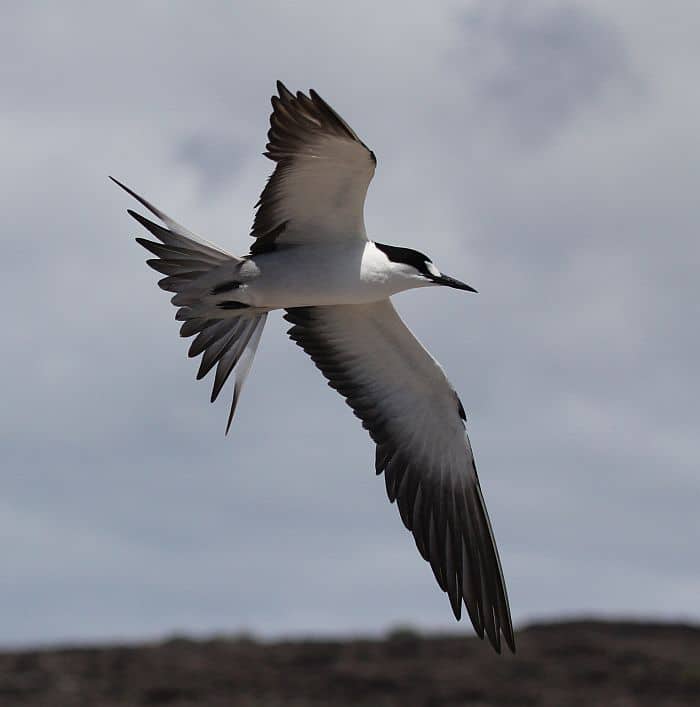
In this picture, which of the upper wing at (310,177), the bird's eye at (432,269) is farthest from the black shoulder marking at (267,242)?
the bird's eye at (432,269)

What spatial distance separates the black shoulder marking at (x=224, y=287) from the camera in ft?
36.1

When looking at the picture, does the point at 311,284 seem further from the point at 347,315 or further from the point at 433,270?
the point at 347,315

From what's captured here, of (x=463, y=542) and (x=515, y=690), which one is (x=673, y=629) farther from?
(x=463, y=542)

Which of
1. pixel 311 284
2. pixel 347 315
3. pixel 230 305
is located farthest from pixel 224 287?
pixel 347 315

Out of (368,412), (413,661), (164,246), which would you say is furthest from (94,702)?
(164,246)

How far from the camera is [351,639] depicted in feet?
81.5

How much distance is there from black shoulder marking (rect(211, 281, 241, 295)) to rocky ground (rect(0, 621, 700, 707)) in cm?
1286

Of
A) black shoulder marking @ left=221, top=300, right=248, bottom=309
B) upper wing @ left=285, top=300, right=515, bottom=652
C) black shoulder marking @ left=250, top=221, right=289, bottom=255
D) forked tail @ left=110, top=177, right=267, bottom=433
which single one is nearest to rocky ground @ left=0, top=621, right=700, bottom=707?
upper wing @ left=285, top=300, right=515, bottom=652

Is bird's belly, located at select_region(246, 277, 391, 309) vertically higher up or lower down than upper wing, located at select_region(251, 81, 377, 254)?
lower down

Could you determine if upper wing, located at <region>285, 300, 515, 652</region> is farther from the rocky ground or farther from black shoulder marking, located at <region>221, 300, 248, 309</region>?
the rocky ground

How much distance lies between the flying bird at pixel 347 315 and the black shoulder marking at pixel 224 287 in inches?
0.4

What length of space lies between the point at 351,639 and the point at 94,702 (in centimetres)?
432

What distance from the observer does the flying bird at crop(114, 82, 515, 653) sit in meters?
10.6

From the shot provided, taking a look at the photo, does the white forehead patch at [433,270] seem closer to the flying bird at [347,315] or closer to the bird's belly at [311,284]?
the flying bird at [347,315]
